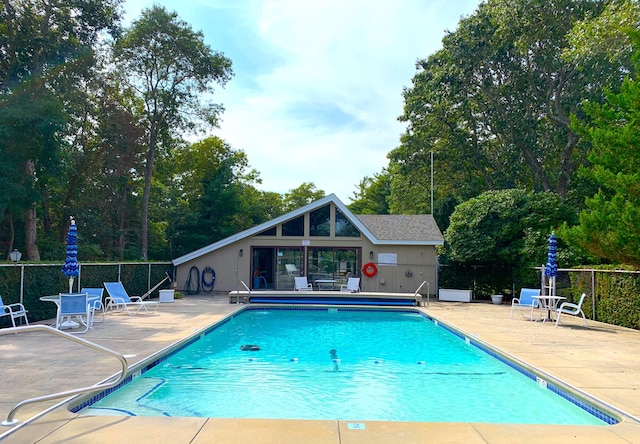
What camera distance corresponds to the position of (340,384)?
7020 millimetres

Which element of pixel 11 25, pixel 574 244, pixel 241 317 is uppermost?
pixel 11 25

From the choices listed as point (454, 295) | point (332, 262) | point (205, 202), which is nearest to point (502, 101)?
point (454, 295)

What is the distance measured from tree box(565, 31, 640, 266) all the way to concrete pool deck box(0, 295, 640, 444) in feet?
5.92

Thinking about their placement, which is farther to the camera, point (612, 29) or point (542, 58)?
point (542, 58)

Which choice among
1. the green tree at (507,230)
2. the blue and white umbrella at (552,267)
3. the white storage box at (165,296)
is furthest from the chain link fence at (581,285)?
the white storage box at (165,296)

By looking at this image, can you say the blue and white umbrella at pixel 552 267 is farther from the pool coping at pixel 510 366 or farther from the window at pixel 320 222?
the window at pixel 320 222

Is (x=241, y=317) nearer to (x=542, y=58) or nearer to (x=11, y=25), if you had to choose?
(x=11, y=25)

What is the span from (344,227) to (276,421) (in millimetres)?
15485

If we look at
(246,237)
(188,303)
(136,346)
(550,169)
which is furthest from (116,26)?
(550,169)

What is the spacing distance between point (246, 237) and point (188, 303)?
16.0 ft

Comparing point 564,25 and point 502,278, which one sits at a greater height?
point 564,25

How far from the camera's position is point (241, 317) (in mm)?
13750

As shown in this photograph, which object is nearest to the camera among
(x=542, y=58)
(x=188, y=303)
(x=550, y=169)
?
(x=188, y=303)

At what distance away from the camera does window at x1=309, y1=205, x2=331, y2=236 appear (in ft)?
64.3
